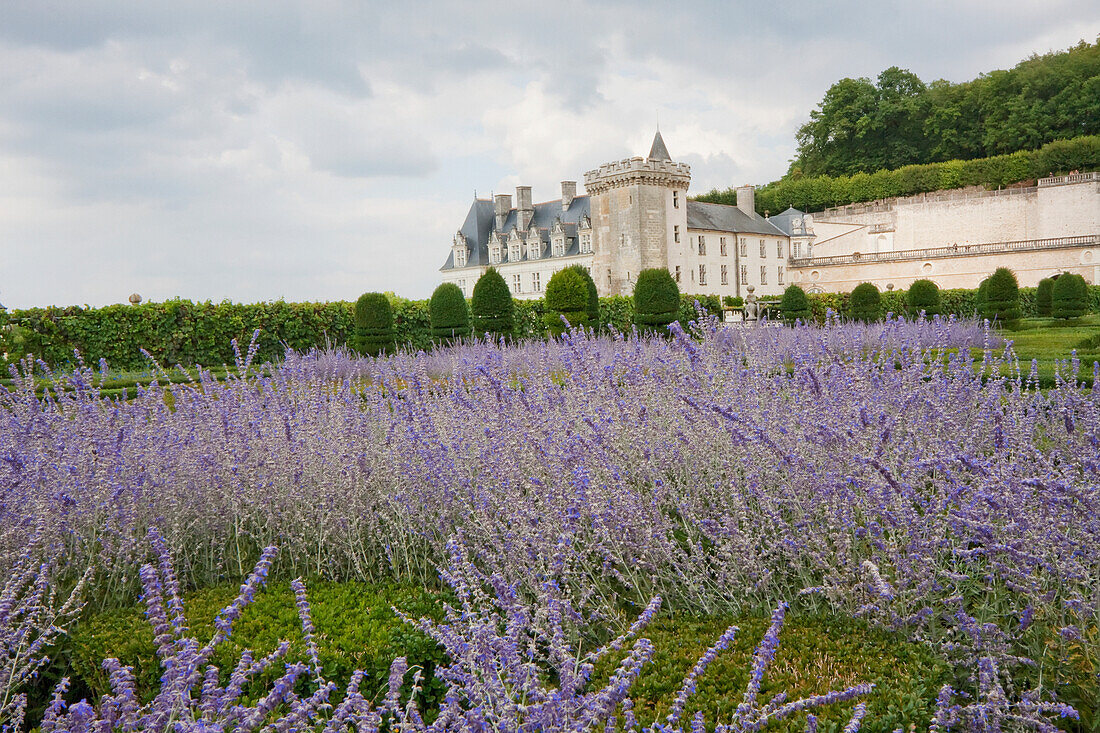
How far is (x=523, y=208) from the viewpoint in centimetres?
4088

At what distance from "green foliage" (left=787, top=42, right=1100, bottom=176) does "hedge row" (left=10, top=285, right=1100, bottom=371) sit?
129 ft

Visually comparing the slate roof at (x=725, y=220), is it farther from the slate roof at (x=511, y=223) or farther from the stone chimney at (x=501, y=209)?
the stone chimney at (x=501, y=209)

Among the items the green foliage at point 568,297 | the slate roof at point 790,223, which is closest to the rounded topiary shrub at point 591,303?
the green foliage at point 568,297

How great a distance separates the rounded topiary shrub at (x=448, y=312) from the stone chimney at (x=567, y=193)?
27.1 m

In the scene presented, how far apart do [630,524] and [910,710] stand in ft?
3.25

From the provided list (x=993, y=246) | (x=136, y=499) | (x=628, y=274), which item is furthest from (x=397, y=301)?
(x=993, y=246)

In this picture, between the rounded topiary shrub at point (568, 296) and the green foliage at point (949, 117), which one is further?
the green foliage at point (949, 117)

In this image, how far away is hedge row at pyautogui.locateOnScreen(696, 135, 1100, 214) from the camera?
40.8 metres

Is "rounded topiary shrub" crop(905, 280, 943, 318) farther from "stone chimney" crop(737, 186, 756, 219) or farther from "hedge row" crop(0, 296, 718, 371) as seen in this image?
"stone chimney" crop(737, 186, 756, 219)

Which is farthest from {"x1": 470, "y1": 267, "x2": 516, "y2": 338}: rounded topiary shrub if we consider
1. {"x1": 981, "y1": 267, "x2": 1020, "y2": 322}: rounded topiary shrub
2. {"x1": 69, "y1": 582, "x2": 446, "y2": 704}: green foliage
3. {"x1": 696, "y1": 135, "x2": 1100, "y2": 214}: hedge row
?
{"x1": 696, "y1": 135, "x2": 1100, "y2": 214}: hedge row

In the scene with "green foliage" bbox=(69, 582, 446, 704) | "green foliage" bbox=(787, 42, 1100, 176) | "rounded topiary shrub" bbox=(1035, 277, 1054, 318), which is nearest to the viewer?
"green foliage" bbox=(69, 582, 446, 704)

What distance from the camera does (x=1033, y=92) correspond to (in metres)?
43.7

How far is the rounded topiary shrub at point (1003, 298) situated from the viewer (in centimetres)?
1647

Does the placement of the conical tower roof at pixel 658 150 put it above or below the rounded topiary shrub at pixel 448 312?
above
